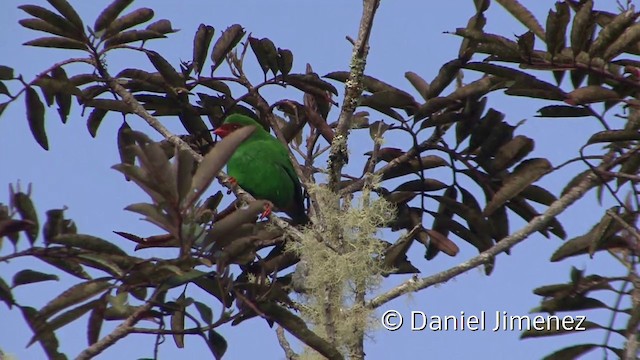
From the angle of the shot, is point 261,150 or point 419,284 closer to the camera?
point 419,284

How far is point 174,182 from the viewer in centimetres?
246

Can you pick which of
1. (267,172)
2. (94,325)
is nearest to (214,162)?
(94,325)

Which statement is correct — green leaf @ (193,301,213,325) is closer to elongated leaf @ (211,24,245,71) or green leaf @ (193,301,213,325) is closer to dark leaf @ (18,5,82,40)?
dark leaf @ (18,5,82,40)

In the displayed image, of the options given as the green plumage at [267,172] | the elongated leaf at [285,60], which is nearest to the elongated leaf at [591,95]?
the elongated leaf at [285,60]

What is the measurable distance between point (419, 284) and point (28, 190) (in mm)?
1245

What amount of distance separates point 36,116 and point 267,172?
1.72 meters

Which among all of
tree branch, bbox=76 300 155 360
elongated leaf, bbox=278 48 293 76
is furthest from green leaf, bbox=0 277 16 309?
elongated leaf, bbox=278 48 293 76

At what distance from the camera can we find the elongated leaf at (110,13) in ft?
12.0

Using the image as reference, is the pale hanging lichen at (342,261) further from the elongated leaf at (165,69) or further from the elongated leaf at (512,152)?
the elongated leaf at (165,69)

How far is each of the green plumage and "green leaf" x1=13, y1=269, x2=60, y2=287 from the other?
2403 millimetres

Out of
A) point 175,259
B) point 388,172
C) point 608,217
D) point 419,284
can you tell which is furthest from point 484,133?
point 175,259

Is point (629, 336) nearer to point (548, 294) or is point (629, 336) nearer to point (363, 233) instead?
point (548, 294)

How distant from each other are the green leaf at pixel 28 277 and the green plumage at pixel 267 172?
2.40 m

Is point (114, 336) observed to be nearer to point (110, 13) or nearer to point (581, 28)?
point (110, 13)
